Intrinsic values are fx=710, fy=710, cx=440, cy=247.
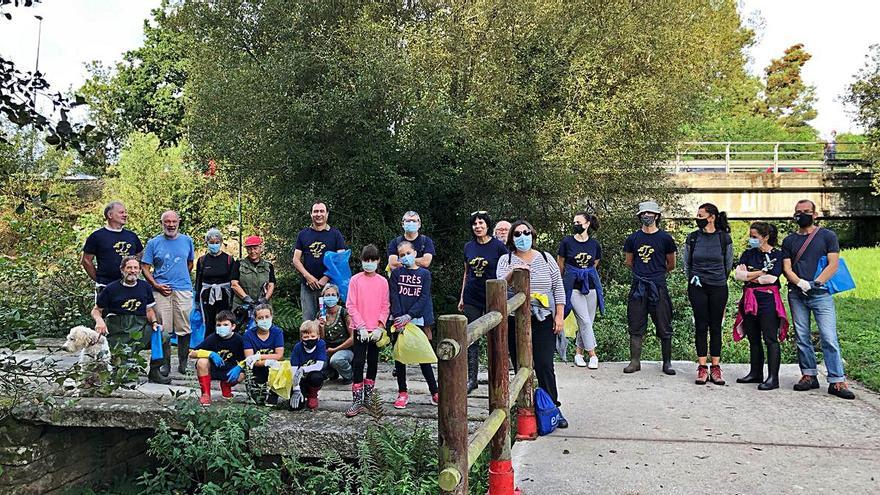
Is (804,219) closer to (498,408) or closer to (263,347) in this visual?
(498,408)

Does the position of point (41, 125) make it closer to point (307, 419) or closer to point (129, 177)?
point (307, 419)

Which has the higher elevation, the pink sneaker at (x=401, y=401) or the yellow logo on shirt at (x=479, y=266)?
the yellow logo on shirt at (x=479, y=266)

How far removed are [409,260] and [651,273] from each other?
9.08ft

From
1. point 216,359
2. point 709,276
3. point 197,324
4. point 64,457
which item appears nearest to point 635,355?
point 709,276

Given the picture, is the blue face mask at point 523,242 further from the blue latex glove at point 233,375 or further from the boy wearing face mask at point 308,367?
the blue latex glove at point 233,375

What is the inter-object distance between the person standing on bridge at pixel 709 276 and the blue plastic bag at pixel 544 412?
2.26 m

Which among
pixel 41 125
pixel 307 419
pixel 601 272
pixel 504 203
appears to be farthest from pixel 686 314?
pixel 41 125

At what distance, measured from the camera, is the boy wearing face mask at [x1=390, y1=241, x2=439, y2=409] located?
232 inches

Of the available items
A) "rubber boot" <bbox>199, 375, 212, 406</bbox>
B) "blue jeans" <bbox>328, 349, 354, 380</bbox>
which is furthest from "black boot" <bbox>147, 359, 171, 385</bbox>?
"blue jeans" <bbox>328, 349, 354, 380</bbox>

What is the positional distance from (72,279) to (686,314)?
10.3 meters

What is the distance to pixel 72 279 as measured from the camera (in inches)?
467

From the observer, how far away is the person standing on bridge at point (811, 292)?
20.9 ft

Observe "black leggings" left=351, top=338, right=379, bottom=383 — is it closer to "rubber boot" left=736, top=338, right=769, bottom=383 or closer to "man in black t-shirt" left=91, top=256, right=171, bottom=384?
"man in black t-shirt" left=91, top=256, right=171, bottom=384

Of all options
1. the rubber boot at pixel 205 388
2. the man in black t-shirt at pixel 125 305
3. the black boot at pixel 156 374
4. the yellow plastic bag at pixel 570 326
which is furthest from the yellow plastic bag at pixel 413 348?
the black boot at pixel 156 374
